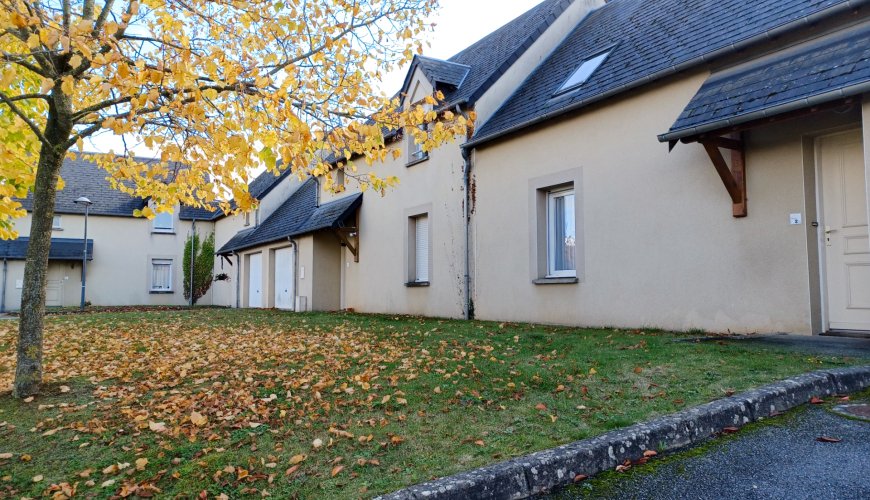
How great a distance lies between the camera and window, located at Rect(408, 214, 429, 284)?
13758 millimetres

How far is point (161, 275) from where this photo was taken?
28031mm

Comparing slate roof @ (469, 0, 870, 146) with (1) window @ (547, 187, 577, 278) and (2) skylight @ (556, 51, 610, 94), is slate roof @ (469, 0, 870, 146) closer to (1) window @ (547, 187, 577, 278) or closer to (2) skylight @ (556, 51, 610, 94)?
(2) skylight @ (556, 51, 610, 94)

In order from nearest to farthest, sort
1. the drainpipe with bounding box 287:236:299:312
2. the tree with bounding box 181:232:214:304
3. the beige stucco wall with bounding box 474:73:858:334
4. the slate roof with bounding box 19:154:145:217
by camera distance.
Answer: the beige stucco wall with bounding box 474:73:858:334 → the drainpipe with bounding box 287:236:299:312 → the slate roof with bounding box 19:154:145:217 → the tree with bounding box 181:232:214:304

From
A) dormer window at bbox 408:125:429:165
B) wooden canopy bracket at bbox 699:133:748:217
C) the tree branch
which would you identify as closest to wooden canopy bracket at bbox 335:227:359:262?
dormer window at bbox 408:125:429:165

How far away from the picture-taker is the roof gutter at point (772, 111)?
5.37 m

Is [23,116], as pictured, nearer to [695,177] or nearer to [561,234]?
[695,177]

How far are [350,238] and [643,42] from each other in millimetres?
9719

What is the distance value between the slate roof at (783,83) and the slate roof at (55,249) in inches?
1036

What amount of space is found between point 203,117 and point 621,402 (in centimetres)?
422

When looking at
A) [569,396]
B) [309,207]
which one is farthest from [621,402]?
[309,207]

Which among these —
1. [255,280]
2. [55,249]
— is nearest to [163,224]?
[55,249]

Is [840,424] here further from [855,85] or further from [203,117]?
[203,117]

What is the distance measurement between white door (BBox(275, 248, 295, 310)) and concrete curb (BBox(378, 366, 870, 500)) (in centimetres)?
1601

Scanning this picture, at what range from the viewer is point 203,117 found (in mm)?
4879
